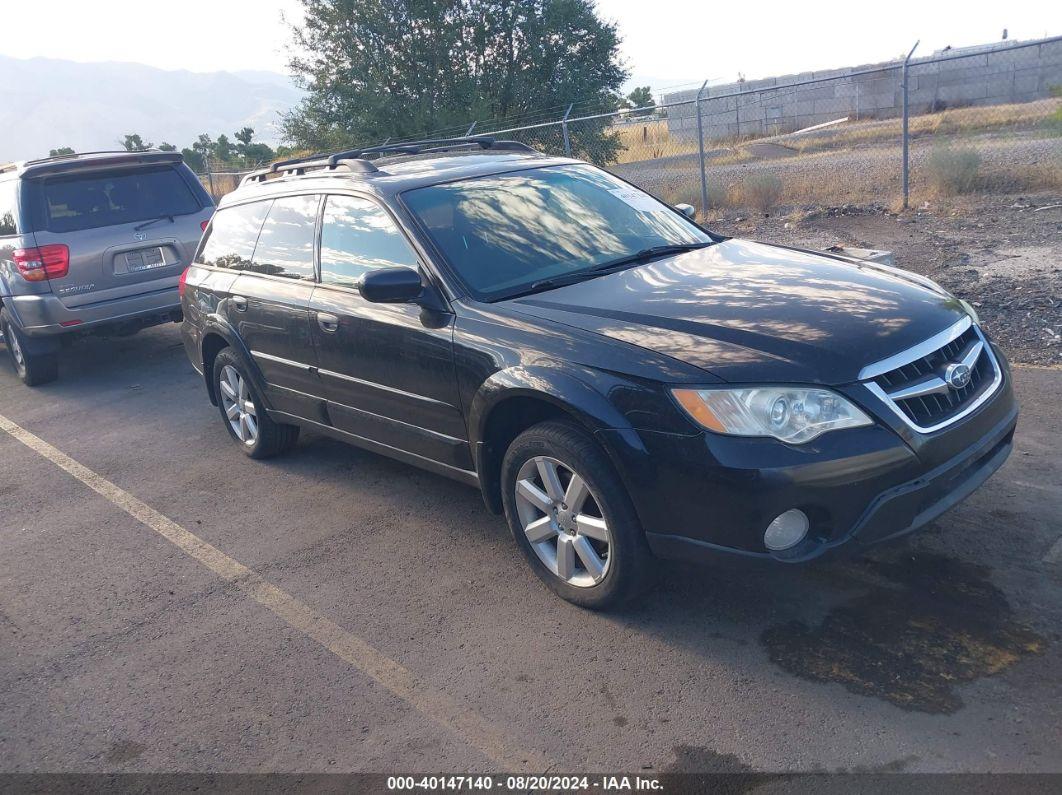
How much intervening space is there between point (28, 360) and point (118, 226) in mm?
1547

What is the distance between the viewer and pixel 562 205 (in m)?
4.87

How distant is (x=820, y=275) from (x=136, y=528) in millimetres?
3960

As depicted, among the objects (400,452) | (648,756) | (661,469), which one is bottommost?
(648,756)

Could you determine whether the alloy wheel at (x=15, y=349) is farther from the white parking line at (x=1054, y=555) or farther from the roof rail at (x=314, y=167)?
the white parking line at (x=1054, y=555)

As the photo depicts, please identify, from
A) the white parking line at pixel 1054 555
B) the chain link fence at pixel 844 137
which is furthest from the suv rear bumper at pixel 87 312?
the white parking line at pixel 1054 555

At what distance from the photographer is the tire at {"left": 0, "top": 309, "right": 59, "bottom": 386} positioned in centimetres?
884

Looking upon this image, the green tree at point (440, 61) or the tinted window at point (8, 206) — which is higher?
the green tree at point (440, 61)

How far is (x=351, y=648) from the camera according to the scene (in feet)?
12.6

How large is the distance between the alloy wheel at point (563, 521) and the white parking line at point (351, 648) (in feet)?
2.46

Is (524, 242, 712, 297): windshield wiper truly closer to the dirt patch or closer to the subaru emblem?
the subaru emblem

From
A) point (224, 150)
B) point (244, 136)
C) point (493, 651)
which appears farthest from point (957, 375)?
point (224, 150)

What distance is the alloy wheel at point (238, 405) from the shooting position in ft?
20.2

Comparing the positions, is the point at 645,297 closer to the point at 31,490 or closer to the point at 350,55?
the point at 31,490

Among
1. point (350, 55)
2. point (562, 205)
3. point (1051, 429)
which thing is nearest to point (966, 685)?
point (1051, 429)
